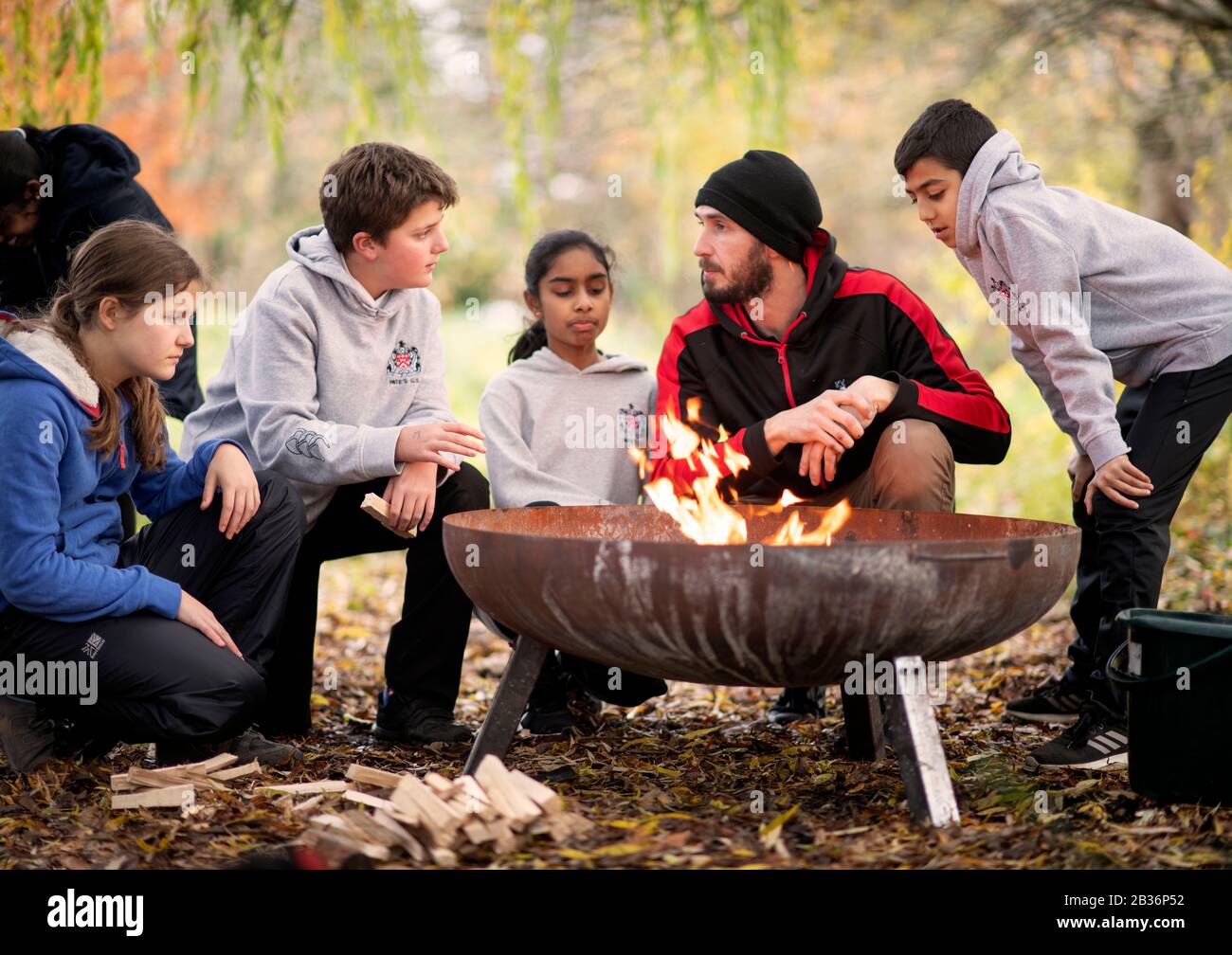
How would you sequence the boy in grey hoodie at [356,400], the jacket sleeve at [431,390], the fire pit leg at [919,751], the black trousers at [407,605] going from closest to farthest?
the fire pit leg at [919,751] → the boy in grey hoodie at [356,400] → the black trousers at [407,605] → the jacket sleeve at [431,390]

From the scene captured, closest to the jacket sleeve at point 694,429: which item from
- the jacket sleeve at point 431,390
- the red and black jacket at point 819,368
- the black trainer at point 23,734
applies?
the red and black jacket at point 819,368

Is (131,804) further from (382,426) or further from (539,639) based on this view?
(382,426)

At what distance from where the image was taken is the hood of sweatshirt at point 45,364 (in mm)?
2633

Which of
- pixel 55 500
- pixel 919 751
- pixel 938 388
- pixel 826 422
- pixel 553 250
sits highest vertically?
pixel 553 250

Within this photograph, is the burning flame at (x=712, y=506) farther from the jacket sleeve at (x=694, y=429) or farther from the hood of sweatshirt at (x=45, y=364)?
the hood of sweatshirt at (x=45, y=364)

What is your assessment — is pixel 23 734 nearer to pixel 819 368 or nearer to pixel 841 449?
pixel 841 449

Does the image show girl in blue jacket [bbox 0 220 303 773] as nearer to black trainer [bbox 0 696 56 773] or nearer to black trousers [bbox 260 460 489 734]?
black trainer [bbox 0 696 56 773]

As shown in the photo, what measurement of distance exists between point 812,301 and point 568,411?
0.80 m

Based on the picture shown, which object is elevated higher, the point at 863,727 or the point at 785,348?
the point at 785,348

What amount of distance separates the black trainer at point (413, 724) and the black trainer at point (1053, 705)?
1585 mm

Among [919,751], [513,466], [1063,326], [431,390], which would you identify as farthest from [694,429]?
[919,751]

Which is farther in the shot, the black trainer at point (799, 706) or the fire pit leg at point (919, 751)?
the black trainer at point (799, 706)

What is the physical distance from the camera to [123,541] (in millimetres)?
2984
